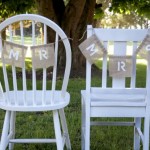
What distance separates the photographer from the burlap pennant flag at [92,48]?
1.92 m

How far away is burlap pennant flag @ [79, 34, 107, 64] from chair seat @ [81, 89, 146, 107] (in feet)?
0.75

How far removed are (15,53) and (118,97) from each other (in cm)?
67

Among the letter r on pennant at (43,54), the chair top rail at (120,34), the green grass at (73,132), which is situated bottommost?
the green grass at (73,132)

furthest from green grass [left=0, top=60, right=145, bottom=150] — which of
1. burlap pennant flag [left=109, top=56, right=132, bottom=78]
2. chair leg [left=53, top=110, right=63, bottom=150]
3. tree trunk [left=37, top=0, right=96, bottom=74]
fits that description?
tree trunk [left=37, top=0, right=96, bottom=74]

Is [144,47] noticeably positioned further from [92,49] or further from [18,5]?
[18,5]

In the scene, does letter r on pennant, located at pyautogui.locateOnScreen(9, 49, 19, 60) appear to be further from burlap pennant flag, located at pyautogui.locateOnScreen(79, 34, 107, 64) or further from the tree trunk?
the tree trunk

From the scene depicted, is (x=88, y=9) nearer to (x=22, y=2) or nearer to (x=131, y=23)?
(x=22, y=2)

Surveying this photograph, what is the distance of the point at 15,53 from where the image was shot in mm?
1913

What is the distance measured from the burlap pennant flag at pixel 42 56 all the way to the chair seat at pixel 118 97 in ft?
1.13

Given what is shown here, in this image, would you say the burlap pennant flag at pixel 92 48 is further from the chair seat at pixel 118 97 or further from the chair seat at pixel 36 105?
the chair seat at pixel 36 105

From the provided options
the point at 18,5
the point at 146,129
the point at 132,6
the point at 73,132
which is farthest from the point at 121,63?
the point at 132,6

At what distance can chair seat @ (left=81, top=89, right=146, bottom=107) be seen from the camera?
6.51 ft

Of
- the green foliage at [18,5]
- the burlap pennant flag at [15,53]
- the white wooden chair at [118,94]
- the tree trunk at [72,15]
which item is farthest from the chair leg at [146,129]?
the tree trunk at [72,15]

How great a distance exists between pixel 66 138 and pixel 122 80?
Answer: 682 millimetres
